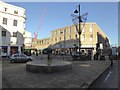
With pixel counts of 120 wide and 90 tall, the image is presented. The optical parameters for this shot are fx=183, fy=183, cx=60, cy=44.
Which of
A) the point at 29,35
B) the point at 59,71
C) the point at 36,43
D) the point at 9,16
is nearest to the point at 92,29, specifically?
the point at 29,35

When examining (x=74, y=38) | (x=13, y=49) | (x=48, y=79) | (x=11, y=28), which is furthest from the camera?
(x=74, y=38)

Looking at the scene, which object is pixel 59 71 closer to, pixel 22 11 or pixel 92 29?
pixel 22 11

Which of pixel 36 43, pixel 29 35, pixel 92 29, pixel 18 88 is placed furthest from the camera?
pixel 36 43

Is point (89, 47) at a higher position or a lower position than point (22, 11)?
lower

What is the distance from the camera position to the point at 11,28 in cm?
4234

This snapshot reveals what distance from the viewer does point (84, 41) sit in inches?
2505

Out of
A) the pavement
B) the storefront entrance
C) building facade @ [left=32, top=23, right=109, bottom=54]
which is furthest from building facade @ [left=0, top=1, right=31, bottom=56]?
the pavement

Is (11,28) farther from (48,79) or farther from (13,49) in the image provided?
(48,79)

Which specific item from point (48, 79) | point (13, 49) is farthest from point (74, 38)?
point (48, 79)

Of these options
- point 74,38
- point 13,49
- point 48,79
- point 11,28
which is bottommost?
point 48,79

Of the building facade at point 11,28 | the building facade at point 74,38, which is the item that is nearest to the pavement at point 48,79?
the building facade at point 11,28

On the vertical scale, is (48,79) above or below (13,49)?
below

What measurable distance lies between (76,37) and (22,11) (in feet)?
85.2

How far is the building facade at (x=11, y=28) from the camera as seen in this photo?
40.5 metres
